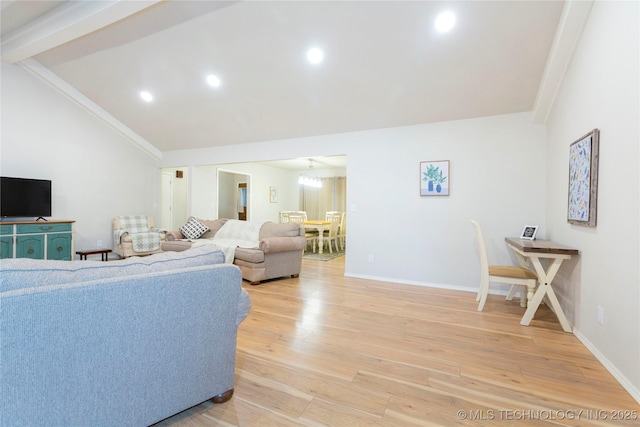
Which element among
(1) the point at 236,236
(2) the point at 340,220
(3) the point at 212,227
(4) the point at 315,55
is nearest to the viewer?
(4) the point at 315,55

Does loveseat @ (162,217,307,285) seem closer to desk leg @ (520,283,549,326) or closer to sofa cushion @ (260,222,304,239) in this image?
sofa cushion @ (260,222,304,239)

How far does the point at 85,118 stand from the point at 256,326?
547cm

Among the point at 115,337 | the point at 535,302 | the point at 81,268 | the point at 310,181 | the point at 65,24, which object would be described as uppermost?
the point at 65,24

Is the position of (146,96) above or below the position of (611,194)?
above

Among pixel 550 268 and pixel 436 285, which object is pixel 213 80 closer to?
pixel 436 285

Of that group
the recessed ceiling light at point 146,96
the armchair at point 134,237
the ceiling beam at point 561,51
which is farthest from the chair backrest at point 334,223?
the ceiling beam at point 561,51

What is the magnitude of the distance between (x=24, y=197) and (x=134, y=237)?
161 centimetres

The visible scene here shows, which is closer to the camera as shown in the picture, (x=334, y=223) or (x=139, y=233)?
(x=139, y=233)

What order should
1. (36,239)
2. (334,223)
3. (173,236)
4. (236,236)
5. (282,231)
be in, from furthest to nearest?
1. (334,223)
2. (173,236)
3. (236,236)
4. (282,231)
5. (36,239)

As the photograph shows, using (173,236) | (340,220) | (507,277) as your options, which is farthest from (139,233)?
(507,277)

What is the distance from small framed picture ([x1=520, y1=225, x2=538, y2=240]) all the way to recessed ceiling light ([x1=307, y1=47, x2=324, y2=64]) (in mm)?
3103

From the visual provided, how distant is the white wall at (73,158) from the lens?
4.66m

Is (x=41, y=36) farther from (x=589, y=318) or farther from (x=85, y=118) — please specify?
(x=589, y=318)

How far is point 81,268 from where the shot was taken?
4.03 ft
